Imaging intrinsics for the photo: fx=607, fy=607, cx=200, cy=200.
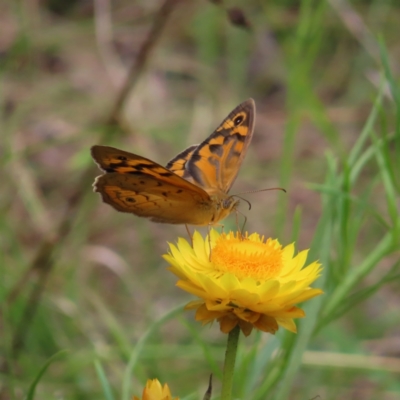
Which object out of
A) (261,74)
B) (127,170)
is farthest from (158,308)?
(261,74)

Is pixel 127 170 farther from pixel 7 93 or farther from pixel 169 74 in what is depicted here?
pixel 169 74

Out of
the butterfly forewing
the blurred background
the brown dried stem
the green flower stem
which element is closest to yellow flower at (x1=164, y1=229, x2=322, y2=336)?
the green flower stem

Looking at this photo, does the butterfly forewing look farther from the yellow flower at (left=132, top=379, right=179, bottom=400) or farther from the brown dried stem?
the yellow flower at (left=132, top=379, right=179, bottom=400)

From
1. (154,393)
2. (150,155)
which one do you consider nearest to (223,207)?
(154,393)

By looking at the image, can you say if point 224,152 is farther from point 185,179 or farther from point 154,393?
point 154,393

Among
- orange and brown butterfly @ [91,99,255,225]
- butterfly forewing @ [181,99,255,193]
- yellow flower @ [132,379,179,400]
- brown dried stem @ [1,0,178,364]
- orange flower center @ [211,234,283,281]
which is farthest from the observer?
brown dried stem @ [1,0,178,364]

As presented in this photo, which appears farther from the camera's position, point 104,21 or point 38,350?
point 104,21

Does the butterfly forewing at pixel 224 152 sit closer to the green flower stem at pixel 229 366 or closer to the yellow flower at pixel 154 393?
the green flower stem at pixel 229 366
